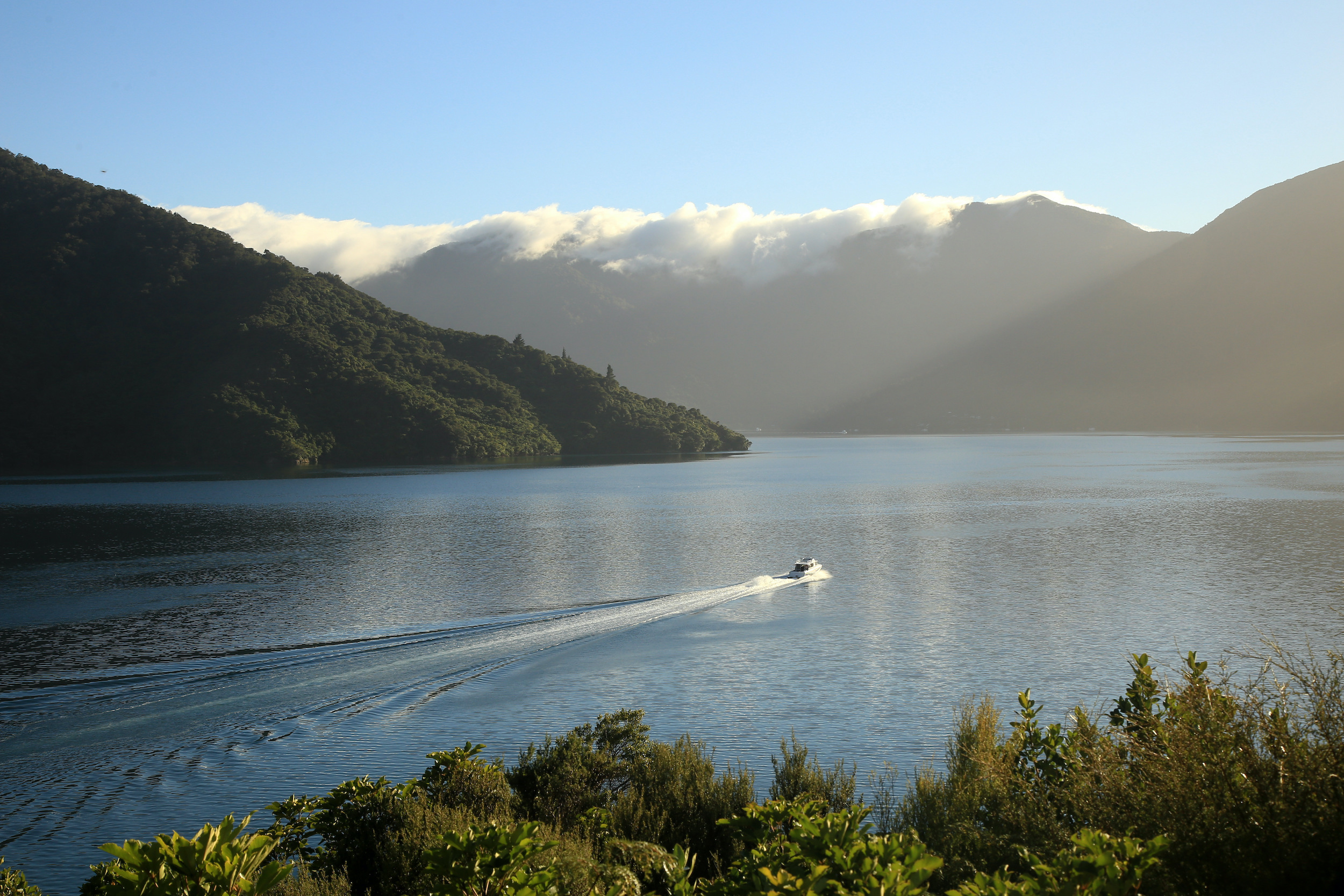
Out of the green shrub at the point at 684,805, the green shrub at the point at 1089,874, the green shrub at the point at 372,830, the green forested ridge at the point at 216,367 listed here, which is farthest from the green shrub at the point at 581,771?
the green forested ridge at the point at 216,367

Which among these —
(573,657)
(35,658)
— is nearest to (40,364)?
(35,658)

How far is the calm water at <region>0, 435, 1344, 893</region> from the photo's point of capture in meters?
17.7

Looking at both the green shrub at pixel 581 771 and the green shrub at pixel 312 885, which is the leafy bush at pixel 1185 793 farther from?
the green shrub at pixel 312 885

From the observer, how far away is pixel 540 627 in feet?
97.5

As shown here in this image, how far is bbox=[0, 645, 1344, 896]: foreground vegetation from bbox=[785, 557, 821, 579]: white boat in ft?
84.1

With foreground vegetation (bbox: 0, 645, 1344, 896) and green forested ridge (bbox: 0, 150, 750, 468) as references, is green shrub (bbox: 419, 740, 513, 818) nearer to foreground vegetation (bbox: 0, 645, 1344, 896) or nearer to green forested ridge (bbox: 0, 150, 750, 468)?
foreground vegetation (bbox: 0, 645, 1344, 896)

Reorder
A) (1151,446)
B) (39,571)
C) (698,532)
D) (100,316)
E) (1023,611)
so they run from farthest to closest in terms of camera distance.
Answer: (1151,446)
(100,316)
(698,532)
(39,571)
(1023,611)

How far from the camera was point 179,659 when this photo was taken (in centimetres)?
2461

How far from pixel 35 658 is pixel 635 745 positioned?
21.1 m

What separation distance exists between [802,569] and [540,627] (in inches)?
582

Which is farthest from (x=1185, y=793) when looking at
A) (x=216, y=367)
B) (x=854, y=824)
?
(x=216, y=367)

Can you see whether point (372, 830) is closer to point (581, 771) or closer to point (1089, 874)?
point (581, 771)

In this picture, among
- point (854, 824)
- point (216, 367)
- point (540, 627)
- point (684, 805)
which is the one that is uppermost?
point (216, 367)

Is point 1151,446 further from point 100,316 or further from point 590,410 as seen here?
point 100,316
